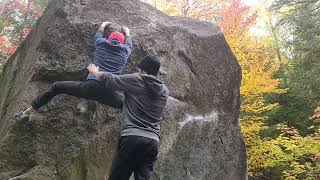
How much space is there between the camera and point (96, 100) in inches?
237

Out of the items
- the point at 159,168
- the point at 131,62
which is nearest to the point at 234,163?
the point at 159,168

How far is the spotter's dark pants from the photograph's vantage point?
4613 mm

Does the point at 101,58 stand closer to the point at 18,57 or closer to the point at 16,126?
the point at 16,126

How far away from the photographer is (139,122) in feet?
15.6

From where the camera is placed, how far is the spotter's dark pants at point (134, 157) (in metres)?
4.61

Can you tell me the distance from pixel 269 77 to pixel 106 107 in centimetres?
1203

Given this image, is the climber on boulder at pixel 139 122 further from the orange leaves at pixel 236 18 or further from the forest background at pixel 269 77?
the orange leaves at pixel 236 18

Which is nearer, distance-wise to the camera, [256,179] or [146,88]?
[146,88]

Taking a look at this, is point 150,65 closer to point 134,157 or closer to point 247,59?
point 134,157

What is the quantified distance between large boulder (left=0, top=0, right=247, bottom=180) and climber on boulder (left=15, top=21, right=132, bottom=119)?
36cm

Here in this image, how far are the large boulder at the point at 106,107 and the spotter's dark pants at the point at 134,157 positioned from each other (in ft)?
4.53

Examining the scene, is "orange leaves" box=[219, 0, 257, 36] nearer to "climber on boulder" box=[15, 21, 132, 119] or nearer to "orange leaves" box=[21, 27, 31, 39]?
"orange leaves" box=[21, 27, 31, 39]

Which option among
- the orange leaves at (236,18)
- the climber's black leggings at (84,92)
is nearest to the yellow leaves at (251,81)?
the orange leaves at (236,18)

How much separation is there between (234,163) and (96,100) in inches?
141
